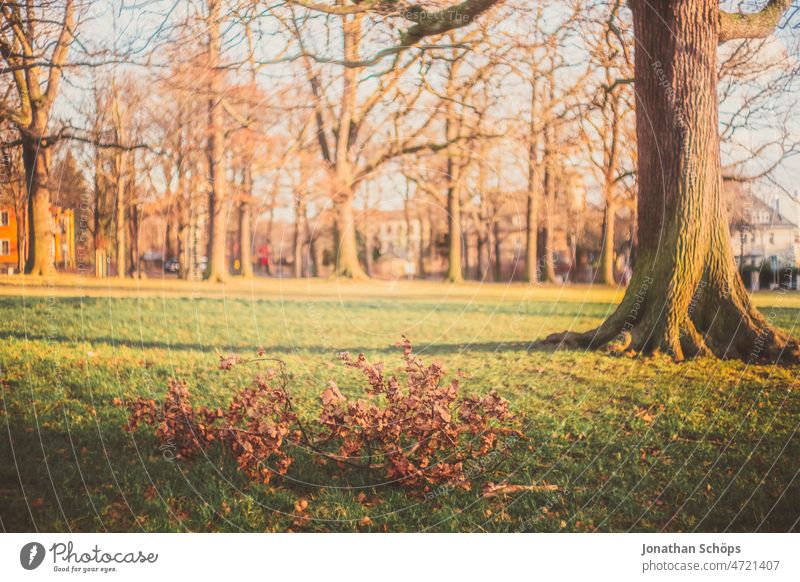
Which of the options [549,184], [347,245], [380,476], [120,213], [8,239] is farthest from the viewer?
[347,245]

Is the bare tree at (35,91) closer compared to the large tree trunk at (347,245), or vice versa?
the bare tree at (35,91)

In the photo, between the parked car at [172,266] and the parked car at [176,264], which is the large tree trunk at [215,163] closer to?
the parked car at [176,264]

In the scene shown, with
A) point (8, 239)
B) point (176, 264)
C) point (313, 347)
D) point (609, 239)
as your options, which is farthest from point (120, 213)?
point (609, 239)

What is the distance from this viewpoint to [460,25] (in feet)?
18.1

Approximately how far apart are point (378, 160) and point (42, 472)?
16.0 feet

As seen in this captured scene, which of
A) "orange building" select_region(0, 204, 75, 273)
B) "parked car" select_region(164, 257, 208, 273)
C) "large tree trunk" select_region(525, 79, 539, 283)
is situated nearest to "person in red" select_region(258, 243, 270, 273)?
"parked car" select_region(164, 257, 208, 273)

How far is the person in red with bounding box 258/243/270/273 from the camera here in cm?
726

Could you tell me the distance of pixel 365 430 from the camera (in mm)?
4195

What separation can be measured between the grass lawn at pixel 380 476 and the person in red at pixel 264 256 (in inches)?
43.9

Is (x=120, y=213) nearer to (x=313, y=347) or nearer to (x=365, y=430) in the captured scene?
(x=313, y=347)

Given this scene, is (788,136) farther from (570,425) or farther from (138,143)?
(138,143)

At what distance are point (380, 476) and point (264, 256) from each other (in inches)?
175

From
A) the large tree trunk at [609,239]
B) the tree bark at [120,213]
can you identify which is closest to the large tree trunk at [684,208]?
the large tree trunk at [609,239]

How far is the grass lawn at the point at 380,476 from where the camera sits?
4.01m
